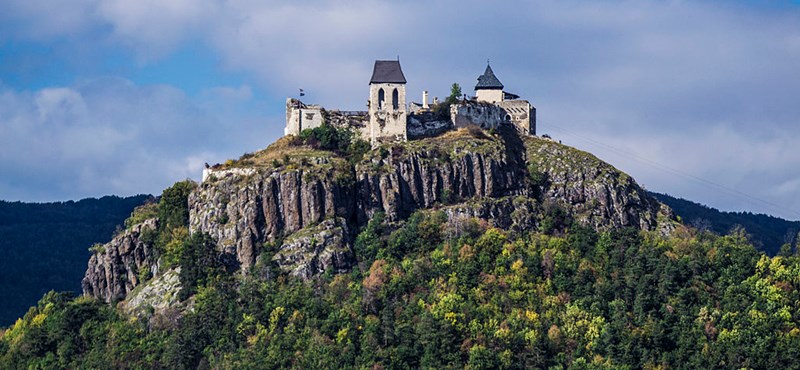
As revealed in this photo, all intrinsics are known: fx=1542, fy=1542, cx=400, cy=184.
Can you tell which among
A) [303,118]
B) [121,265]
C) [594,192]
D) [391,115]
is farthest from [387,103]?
[121,265]

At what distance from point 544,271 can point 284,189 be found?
24845 millimetres

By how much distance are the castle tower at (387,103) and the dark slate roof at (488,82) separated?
40.3 ft

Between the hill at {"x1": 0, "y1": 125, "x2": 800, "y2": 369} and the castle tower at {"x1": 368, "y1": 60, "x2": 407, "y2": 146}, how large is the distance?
7.10 feet

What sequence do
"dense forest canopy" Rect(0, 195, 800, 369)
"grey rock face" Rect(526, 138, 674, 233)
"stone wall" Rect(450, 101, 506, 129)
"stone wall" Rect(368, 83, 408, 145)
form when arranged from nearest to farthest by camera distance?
"dense forest canopy" Rect(0, 195, 800, 369), "grey rock face" Rect(526, 138, 674, 233), "stone wall" Rect(368, 83, 408, 145), "stone wall" Rect(450, 101, 506, 129)

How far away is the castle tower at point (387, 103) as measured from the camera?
493 feet

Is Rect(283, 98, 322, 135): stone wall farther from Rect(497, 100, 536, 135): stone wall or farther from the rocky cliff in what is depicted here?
Rect(497, 100, 536, 135): stone wall

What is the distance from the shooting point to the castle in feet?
493

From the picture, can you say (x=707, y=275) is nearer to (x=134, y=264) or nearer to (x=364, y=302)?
(x=364, y=302)

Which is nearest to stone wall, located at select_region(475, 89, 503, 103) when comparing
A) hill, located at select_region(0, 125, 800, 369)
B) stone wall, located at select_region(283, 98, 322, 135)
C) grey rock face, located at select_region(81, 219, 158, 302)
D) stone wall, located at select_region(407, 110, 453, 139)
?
stone wall, located at select_region(407, 110, 453, 139)

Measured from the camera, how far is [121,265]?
14662cm

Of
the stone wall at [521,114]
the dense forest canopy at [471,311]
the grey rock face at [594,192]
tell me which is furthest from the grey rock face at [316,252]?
the stone wall at [521,114]

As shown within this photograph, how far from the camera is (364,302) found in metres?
135

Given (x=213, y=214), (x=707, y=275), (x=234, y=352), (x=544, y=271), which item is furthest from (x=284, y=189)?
(x=707, y=275)

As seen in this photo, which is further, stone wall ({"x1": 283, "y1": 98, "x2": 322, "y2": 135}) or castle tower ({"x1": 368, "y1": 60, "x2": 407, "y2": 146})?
stone wall ({"x1": 283, "y1": 98, "x2": 322, "y2": 135})
